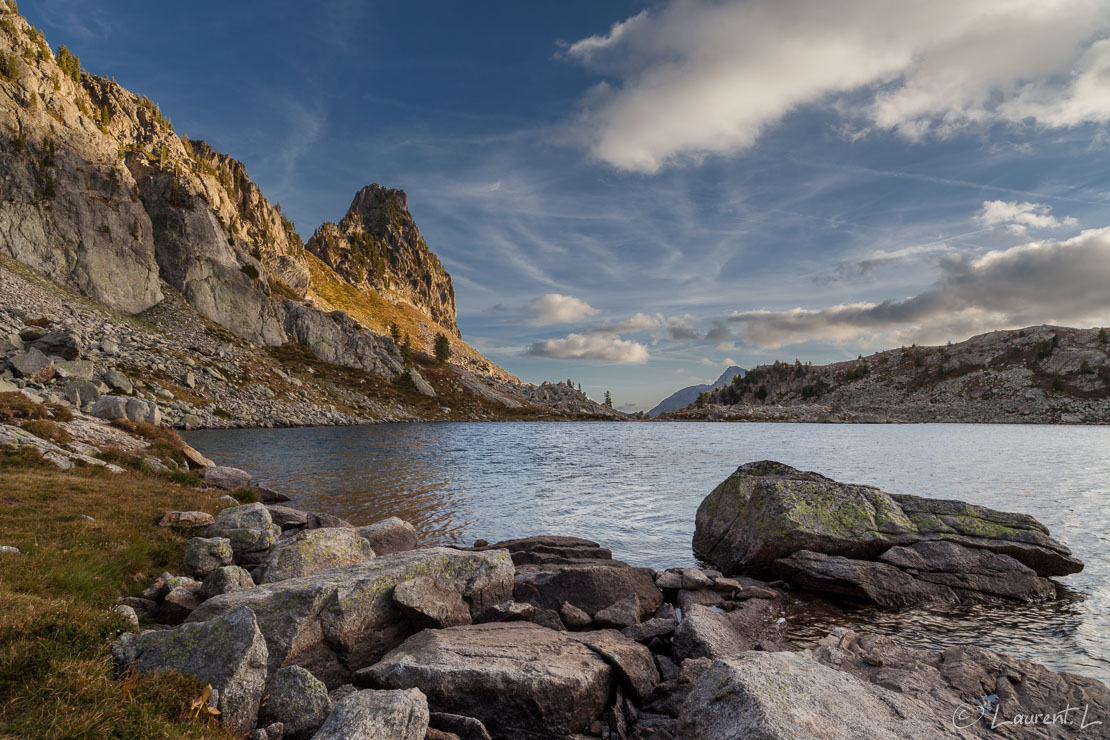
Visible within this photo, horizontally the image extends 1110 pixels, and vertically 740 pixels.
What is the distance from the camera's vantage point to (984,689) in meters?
9.23

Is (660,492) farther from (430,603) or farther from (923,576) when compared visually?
(430,603)

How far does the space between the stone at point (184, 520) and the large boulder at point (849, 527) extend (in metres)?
19.4

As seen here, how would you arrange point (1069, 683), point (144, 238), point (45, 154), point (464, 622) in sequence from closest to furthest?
1. point (1069, 683)
2. point (464, 622)
3. point (45, 154)
4. point (144, 238)

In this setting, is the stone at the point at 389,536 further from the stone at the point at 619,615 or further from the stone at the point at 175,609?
the stone at the point at 619,615

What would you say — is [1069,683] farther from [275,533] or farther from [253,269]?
[253,269]

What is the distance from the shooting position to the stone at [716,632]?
1106 centimetres

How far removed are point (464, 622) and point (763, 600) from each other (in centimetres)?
988

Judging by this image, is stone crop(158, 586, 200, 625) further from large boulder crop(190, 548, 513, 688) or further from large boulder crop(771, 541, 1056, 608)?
large boulder crop(771, 541, 1056, 608)

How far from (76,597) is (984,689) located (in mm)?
18129

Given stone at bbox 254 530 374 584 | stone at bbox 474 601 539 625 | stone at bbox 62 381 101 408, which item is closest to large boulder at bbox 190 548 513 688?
stone at bbox 474 601 539 625

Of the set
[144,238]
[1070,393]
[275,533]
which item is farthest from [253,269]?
[1070,393]

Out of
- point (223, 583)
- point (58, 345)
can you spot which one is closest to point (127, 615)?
point (223, 583)

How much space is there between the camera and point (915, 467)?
49.6 meters

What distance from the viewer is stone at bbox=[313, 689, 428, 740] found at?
20.0 ft
